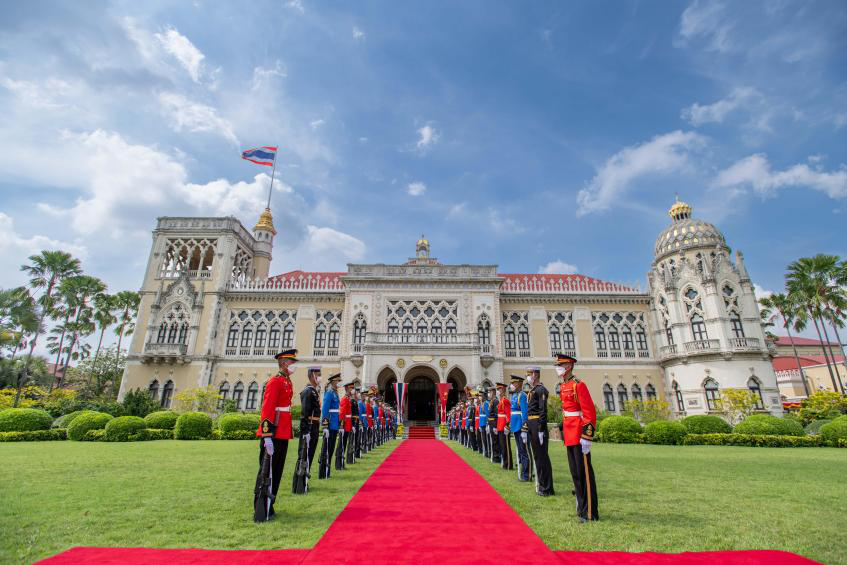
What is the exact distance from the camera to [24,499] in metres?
6.00

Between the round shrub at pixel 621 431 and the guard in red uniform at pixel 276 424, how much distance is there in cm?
1673

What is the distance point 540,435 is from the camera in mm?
7062

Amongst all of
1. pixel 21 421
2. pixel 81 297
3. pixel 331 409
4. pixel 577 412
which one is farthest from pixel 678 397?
pixel 81 297

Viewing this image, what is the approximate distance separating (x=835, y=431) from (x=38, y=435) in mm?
33874

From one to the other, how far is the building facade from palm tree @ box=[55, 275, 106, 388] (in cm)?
604

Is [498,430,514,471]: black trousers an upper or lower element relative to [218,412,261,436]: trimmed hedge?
lower

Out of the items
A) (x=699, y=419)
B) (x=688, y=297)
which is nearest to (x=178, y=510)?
(x=699, y=419)

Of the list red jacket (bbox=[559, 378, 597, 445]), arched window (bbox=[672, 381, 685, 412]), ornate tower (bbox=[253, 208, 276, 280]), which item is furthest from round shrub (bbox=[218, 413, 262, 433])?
arched window (bbox=[672, 381, 685, 412])

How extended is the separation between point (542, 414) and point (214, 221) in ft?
110

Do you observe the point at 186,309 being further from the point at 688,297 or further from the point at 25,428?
the point at 688,297

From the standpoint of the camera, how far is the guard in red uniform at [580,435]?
17.2 feet

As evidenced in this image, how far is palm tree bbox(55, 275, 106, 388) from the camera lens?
32.2m

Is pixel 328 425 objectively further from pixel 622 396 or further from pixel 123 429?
pixel 622 396

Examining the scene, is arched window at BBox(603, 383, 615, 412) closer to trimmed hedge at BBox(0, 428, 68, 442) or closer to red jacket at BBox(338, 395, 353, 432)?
red jacket at BBox(338, 395, 353, 432)
